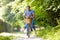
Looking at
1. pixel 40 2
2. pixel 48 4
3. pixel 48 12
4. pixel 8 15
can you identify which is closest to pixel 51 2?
pixel 48 4

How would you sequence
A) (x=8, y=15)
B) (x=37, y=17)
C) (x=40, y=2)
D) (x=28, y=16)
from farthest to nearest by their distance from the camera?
(x=8, y=15), (x=37, y=17), (x=40, y=2), (x=28, y=16)

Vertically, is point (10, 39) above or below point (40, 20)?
below

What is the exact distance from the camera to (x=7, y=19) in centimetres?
2230

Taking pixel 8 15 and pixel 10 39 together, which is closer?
pixel 10 39

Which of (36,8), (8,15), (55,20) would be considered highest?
(8,15)

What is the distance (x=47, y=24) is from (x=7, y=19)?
7993 mm

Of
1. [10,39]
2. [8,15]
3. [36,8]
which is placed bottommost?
[10,39]

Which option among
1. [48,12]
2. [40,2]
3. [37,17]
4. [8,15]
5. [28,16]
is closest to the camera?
[28,16]

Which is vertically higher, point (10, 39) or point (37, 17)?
point (37, 17)

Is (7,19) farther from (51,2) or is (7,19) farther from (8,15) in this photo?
(51,2)

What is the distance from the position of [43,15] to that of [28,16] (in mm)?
3269

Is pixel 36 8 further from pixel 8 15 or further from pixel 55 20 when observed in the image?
pixel 8 15

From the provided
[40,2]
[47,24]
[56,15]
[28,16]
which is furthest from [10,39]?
[47,24]

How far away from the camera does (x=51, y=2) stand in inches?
429
